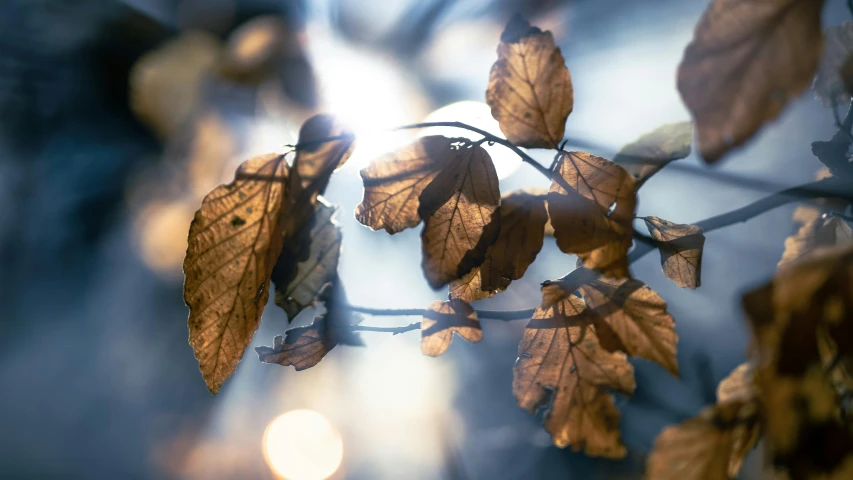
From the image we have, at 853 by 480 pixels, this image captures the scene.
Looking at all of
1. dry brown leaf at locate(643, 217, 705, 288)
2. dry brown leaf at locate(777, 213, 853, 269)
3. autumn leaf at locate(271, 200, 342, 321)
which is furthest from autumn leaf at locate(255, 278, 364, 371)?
dry brown leaf at locate(777, 213, 853, 269)

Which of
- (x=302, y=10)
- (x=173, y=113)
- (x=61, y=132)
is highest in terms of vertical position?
(x=61, y=132)

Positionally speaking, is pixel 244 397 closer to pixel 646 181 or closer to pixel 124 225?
pixel 124 225

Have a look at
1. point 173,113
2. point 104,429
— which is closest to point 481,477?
point 173,113

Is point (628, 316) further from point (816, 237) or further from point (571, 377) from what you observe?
point (816, 237)

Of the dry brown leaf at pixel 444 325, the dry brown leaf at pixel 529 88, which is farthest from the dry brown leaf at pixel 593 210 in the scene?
the dry brown leaf at pixel 444 325

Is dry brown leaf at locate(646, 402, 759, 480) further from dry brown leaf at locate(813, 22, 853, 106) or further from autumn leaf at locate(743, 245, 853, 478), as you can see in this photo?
dry brown leaf at locate(813, 22, 853, 106)

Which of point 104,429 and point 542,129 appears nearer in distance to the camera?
point 542,129

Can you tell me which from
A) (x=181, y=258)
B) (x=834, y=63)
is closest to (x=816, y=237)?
(x=834, y=63)
